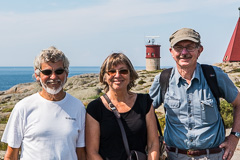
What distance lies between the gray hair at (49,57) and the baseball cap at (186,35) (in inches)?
58.4

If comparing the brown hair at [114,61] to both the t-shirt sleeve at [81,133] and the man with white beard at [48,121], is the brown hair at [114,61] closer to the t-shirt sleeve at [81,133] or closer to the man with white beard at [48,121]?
the man with white beard at [48,121]

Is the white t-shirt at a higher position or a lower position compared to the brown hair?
lower

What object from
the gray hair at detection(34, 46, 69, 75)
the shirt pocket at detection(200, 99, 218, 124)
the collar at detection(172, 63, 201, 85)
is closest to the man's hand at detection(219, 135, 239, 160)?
the shirt pocket at detection(200, 99, 218, 124)

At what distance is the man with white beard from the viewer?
3490 millimetres

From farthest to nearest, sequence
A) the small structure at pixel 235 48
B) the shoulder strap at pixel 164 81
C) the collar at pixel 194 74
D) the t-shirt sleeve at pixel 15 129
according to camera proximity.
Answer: the small structure at pixel 235 48 → the shoulder strap at pixel 164 81 → the collar at pixel 194 74 → the t-shirt sleeve at pixel 15 129

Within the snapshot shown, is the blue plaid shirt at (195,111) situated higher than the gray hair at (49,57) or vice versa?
the gray hair at (49,57)

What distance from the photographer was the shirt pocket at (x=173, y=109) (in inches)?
159

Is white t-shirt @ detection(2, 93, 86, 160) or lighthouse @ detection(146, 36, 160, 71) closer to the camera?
white t-shirt @ detection(2, 93, 86, 160)

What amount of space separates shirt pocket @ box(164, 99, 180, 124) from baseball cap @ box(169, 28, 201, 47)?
2.52 ft

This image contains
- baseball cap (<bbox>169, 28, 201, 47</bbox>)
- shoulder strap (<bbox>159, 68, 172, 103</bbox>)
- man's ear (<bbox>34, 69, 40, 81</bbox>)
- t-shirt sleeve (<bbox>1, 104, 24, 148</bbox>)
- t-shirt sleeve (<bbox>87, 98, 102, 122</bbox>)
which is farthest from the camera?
shoulder strap (<bbox>159, 68, 172, 103</bbox>)

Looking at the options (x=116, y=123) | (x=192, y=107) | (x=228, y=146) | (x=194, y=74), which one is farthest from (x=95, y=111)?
(x=228, y=146)

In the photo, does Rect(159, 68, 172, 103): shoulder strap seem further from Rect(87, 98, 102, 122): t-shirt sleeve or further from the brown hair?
Rect(87, 98, 102, 122): t-shirt sleeve

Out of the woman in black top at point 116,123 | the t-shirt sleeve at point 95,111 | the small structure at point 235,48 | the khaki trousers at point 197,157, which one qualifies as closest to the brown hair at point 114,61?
the woman in black top at point 116,123

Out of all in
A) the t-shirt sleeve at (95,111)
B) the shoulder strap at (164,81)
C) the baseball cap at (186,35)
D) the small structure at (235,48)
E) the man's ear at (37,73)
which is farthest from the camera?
the small structure at (235,48)
